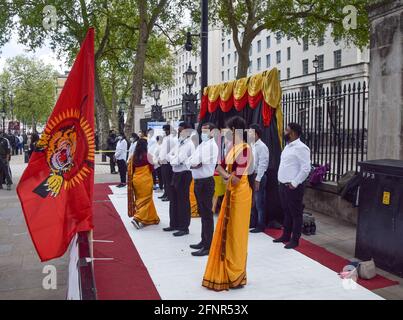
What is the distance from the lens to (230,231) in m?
4.88

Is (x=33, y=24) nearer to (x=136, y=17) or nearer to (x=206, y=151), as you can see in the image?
(x=136, y=17)

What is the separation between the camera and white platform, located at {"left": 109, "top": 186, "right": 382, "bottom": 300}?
4844mm

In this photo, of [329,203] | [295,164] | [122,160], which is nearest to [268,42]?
[122,160]

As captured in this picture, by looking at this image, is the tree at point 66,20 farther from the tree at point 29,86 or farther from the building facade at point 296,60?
the tree at point 29,86

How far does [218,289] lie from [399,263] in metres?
2.29

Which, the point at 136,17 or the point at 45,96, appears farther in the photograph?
the point at 45,96

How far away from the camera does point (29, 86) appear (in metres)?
63.0

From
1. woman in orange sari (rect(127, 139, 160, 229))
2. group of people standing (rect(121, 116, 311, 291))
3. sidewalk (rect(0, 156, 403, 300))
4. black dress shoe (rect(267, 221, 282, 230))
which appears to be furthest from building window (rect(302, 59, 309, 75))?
woman in orange sari (rect(127, 139, 160, 229))

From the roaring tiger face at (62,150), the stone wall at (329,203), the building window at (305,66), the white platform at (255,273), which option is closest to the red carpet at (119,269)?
the white platform at (255,273)

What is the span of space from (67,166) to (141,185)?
4.60m

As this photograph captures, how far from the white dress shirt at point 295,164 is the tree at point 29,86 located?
60445 millimetres

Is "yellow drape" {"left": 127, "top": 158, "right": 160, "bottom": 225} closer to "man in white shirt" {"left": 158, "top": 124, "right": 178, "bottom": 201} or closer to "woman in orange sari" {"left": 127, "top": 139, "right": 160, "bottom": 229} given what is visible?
"woman in orange sari" {"left": 127, "top": 139, "right": 160, "bottom": 229}

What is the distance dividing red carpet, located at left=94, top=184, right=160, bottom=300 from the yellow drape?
1.47 ft
